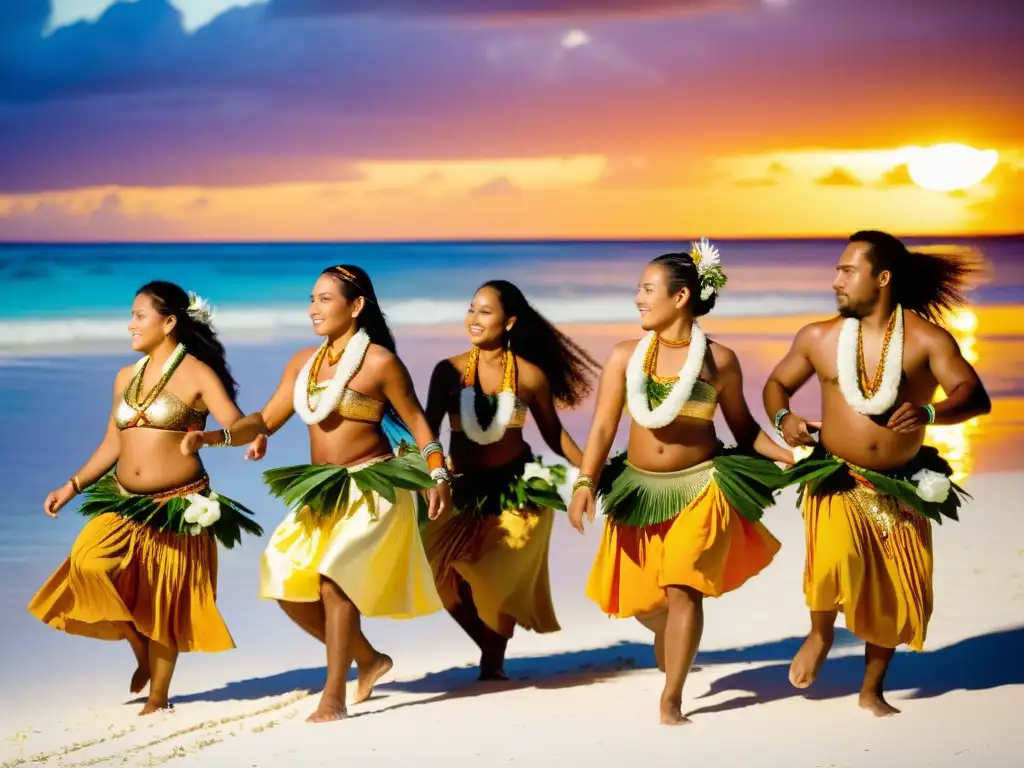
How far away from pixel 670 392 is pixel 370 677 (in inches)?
56.2

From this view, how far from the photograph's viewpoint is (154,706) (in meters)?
5.97

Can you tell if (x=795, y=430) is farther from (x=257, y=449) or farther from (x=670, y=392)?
(x=257, y=449)

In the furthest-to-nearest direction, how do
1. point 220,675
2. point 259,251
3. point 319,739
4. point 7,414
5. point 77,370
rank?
point 259,251 < point 77,370 < point 7,414 < point 220,675 < point 319,739

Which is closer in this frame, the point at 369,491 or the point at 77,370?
A: the point at 369,491

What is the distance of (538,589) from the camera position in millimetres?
6320

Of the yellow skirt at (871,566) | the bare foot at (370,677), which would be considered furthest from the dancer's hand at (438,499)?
the yellow skirt at (871,566)

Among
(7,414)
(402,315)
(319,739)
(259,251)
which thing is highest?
(259,251)

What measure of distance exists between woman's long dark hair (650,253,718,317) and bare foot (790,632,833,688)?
3.63 feet

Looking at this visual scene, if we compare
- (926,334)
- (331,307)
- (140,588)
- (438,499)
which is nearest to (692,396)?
(926,334)

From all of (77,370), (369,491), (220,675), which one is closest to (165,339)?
(369,491)

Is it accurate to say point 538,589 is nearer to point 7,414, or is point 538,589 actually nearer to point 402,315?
point 7,414

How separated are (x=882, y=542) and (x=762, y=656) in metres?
1.11

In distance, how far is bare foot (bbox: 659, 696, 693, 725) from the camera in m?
5.59

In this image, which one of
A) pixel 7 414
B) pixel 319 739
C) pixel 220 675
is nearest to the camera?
pixel 319 739
